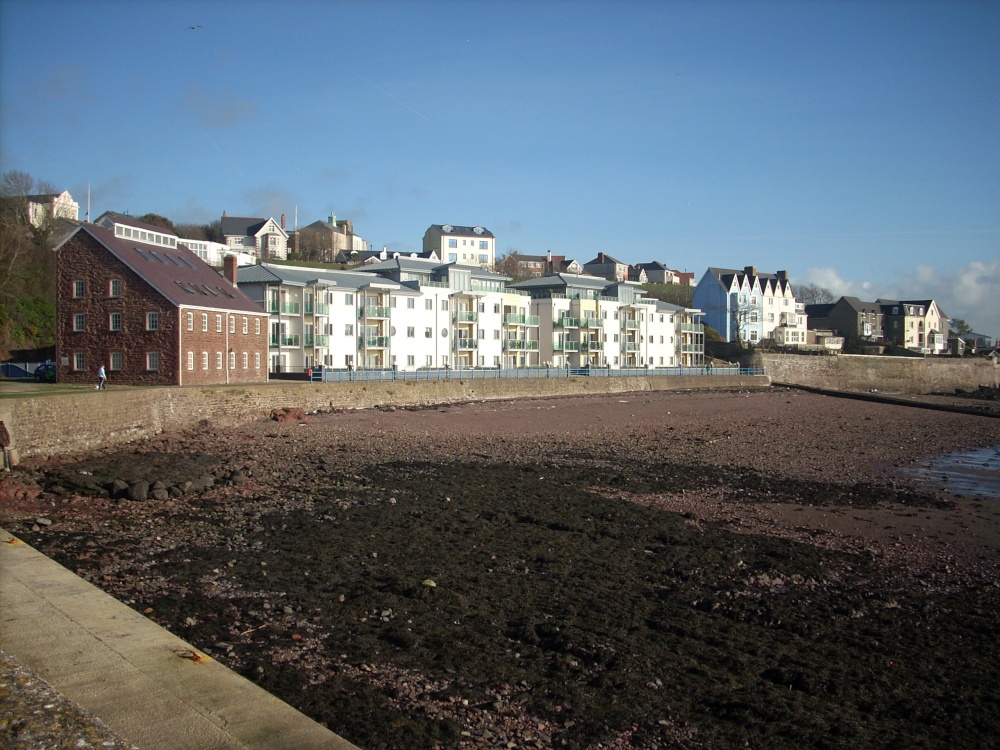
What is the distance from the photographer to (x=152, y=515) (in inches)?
603

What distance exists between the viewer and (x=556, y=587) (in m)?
11.6

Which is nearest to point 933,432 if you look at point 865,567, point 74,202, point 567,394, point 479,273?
point 567,394

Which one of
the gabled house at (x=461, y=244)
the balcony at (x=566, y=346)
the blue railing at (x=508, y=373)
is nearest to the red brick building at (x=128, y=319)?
the blue railing at (x=508, y=373)

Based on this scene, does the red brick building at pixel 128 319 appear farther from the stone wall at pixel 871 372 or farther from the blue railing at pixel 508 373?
the stone wall at pixel 871 372

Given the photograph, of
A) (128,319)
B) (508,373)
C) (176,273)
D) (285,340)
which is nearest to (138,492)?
(128,319)

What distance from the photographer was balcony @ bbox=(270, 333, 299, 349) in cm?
4716

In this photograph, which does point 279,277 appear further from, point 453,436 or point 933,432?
point 933,432

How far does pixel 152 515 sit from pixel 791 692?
39.9 ft

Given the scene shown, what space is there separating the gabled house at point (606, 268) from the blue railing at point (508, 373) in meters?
48.1

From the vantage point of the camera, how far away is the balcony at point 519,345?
6412 centimetres

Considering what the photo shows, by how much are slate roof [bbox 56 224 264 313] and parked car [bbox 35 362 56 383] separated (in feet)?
18.3

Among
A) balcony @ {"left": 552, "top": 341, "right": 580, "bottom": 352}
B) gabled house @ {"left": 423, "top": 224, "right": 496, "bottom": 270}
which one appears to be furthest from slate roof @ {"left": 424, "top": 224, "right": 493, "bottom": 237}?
balcony @ {"left": 552, "top": 341, "right": 580, "bottom": 352}

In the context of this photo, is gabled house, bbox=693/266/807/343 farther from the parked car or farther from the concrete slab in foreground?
the concrete slab in foreground

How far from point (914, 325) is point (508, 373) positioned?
80.9m
